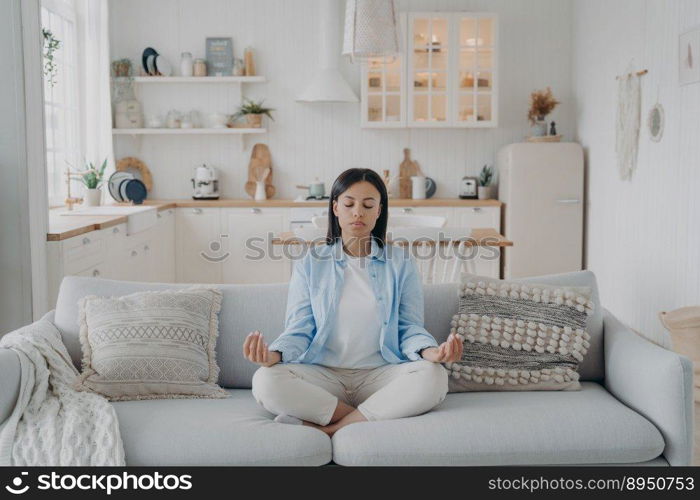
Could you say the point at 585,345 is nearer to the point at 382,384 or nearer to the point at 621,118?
the point at 382,384

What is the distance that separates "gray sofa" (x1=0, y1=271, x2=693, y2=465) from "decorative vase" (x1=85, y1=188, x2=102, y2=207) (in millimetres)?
3613

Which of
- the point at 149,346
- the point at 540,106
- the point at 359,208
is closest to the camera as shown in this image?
the point at 149,346

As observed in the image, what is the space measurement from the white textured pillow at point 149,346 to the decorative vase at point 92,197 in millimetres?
3299

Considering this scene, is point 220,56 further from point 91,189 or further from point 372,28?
point 372,28

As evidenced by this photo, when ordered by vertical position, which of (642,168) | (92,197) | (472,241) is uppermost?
(642,168)

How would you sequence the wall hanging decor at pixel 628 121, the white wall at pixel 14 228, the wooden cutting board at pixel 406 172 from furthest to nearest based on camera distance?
1. the wooden cutting board at pixel 406 172
2. the wall hanging decor at pixel 628 121
3. the white wall at pixel 14 228

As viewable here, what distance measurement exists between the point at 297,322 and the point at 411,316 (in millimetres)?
368

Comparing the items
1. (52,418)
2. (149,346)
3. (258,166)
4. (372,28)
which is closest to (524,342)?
(149,346)

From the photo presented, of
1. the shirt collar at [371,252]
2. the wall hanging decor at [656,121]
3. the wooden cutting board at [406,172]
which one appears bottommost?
the shirt collar at [371,252]

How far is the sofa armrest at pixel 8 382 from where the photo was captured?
84.7 inches

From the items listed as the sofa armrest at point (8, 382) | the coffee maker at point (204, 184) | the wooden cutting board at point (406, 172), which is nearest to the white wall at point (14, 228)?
the sofa armrest at point (8, 382)

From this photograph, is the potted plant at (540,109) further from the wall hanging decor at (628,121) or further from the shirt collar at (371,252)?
the shirt collar at (371,252)

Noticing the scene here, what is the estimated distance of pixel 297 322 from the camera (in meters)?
2.52
